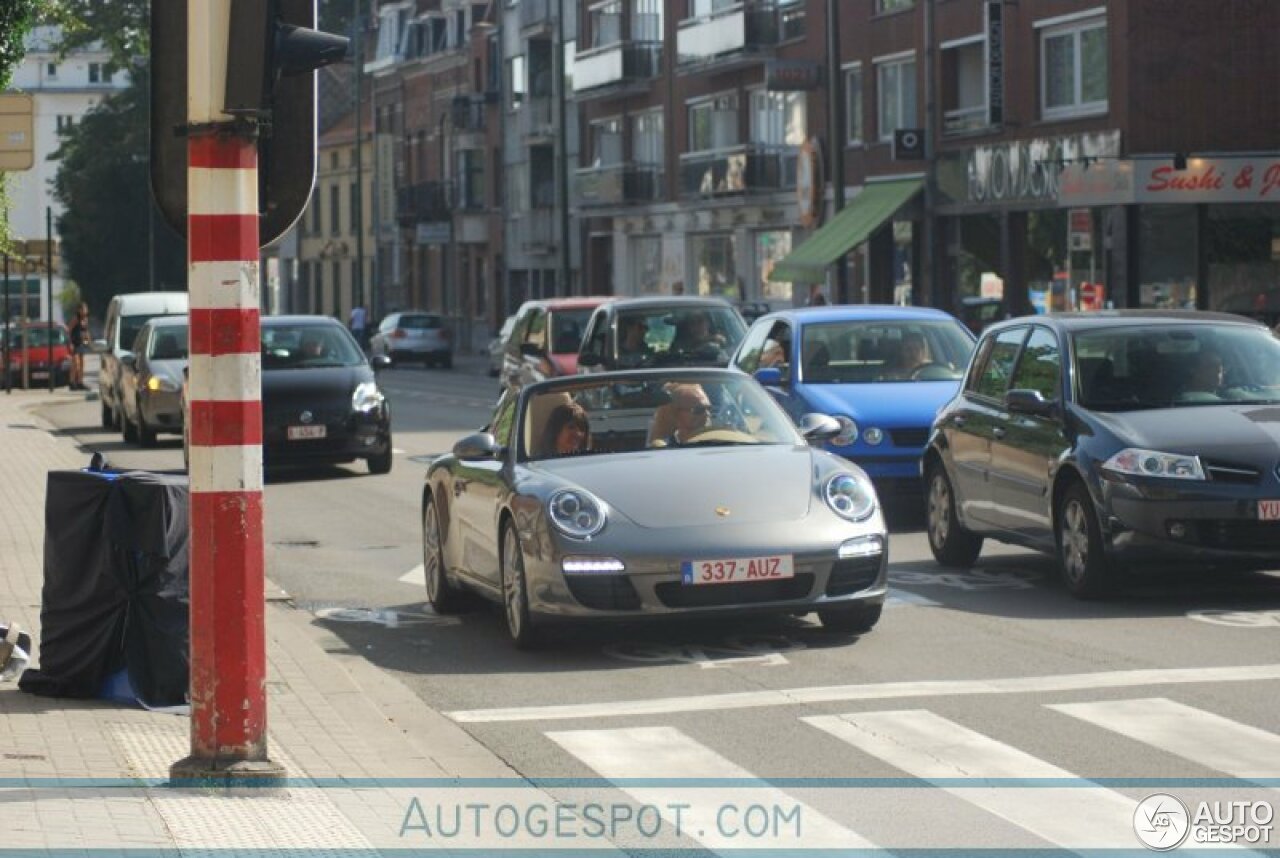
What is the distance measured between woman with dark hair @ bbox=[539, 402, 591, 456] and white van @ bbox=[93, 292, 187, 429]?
23.2 metres

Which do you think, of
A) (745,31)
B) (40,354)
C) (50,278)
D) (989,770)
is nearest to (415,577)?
(989,770)

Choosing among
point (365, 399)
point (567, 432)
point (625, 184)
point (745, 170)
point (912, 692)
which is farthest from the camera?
point (625, 184)

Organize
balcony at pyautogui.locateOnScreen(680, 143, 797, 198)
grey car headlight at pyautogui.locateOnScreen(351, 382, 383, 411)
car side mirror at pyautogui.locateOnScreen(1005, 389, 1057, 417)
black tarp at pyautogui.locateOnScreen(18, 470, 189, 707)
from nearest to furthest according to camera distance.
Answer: black tarp at pyautogui.locateOnScreen(18, 470, 189, 707) → car side mirror at pyautogui.locateOnScreen(1005, 389, 1057, 417) → grey car headlight at pyautogui.locateOnScreen(351, 382, 383, 411) → balcony at pyautogui.locateOnScreen(680, 143, 797, 198)

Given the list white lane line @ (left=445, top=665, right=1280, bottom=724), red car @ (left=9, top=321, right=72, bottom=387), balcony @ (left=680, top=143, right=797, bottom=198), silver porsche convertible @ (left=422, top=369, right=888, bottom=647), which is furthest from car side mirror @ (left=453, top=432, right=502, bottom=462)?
balcony @ (left=680, top=143, right=797, bottom=198)

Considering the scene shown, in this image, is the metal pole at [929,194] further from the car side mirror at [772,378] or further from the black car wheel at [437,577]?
the black car wheel at [437,577]

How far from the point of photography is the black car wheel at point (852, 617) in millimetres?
11750

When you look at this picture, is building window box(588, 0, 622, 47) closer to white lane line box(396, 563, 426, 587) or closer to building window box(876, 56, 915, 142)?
building window box(876, 56, 915, 142)

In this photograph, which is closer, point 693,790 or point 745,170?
point 693,790

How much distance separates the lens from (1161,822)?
7320 millimetres

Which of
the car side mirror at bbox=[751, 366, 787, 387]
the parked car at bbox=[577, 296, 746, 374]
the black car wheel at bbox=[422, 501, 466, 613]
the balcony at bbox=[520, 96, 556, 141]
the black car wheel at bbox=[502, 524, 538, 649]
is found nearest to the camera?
the black car wheel at bbox=[502, 524, 538, 649]

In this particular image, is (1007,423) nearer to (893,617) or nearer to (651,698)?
(893,617)

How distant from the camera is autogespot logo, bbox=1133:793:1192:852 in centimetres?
706

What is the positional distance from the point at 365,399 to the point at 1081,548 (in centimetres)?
1286

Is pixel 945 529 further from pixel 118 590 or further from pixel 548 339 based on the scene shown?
pixel 548 339
